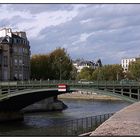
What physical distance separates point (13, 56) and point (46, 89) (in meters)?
33.7

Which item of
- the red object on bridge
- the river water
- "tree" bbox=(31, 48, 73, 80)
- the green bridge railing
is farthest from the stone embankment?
"tree" bbox=(31, 48, 73, 80)

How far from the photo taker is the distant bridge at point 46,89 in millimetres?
42469

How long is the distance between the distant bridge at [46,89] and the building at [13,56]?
21.2 m

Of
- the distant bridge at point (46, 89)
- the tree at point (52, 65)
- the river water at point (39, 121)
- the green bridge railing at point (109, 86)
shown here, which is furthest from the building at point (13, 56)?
the green bridge railing at point (109, 86)

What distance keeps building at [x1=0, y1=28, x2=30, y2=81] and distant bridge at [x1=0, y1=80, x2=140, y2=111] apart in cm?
2115

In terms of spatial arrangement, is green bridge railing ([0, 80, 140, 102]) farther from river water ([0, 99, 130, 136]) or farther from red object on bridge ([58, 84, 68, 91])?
river water ([0, 99, 130, 136])

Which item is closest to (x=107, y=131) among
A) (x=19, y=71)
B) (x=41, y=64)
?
(x=19, y=71)

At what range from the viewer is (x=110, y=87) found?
4312cm

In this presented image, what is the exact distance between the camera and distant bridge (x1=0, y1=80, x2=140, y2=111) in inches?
1672

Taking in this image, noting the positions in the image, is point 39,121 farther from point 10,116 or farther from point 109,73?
point 109,73

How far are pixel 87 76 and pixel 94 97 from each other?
89.0 feet

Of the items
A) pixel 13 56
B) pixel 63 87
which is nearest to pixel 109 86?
pixel 63 87

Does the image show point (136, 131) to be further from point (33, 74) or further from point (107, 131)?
point (33, 74)

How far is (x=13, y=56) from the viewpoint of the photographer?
78875 millimetres
